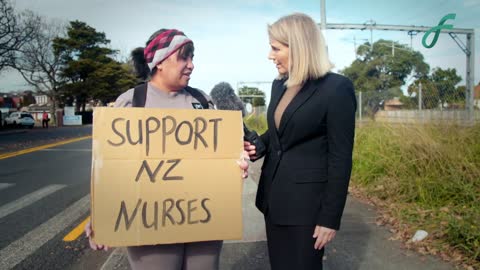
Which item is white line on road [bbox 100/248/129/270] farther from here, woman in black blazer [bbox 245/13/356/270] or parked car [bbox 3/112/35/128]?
parked car [bbox 3/112/35/128]

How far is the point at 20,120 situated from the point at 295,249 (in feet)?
133

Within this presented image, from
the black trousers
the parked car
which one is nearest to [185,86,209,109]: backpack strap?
the black trousers

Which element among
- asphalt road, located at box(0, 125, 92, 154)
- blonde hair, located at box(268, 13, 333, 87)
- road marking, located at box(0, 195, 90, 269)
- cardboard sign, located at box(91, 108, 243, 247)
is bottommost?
road marking, located at box(0, 195, 90, 269)

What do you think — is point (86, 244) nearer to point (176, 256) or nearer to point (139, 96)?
point (176, 256)

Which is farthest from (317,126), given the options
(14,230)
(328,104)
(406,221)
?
(14,230)

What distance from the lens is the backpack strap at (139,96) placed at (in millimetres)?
1928

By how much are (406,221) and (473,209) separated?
0.71 m

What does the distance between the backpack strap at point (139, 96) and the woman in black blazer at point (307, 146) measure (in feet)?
2.41

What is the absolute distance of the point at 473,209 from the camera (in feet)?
13.0

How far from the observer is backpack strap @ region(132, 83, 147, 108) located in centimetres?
193

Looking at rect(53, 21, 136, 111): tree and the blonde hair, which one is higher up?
rect(53, 21, 136, 111): tree

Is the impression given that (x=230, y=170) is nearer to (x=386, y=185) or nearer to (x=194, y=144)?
(x=194, y=144)

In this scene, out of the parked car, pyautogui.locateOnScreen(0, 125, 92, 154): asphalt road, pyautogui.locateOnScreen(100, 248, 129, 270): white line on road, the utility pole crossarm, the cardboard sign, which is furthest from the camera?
the parked car

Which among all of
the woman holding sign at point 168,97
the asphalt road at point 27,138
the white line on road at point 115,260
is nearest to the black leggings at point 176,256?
the woman holding sign at point 168,97
